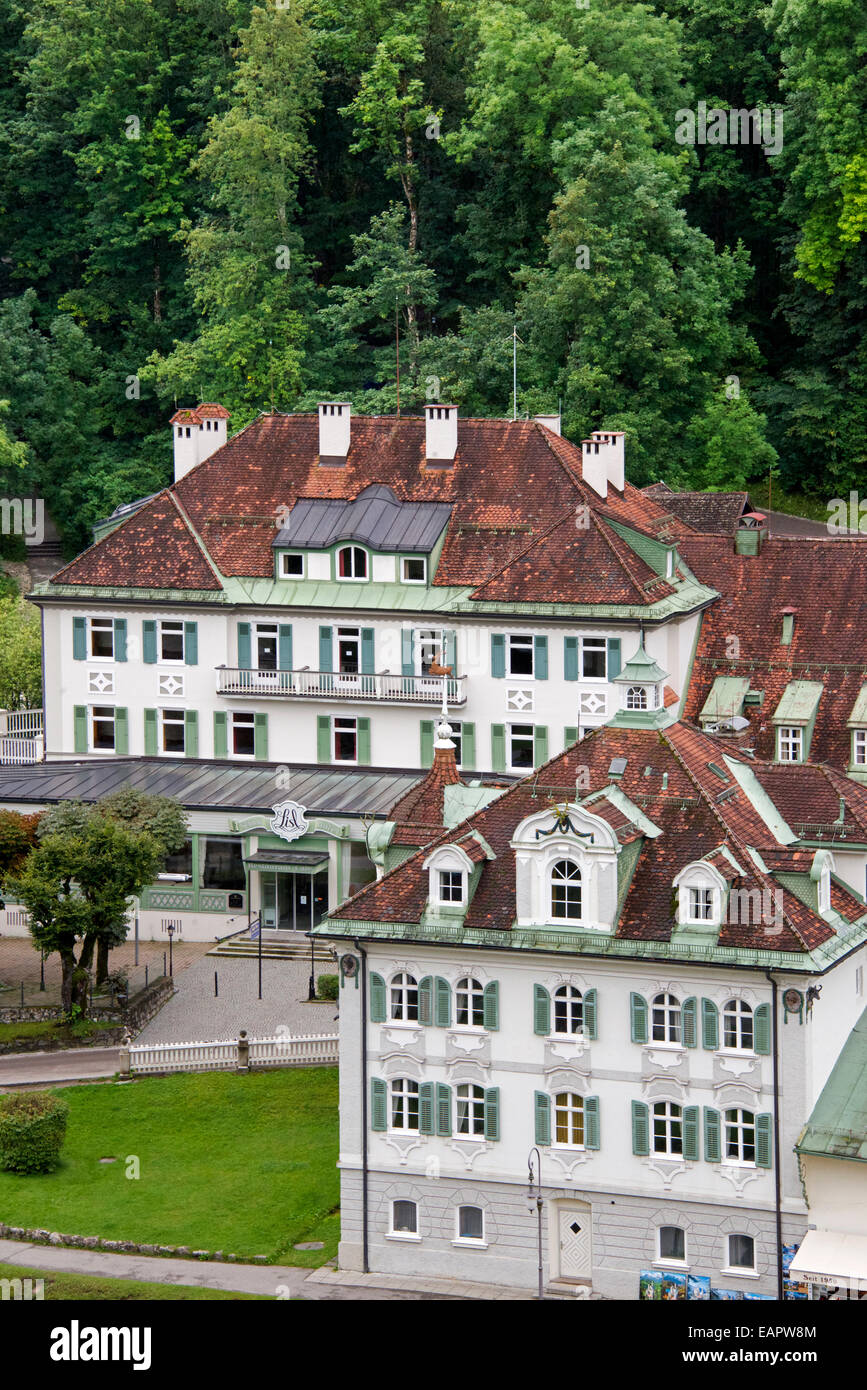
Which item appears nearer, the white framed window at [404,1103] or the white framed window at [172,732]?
the white framed window at [404,1103]

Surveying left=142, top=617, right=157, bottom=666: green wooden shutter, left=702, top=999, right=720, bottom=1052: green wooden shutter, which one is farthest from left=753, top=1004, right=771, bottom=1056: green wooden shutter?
left=142, top=617, right=157, bottom=666: green wooden shutter

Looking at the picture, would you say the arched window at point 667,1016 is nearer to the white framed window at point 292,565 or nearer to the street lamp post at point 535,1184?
the street lamp post at point 535,1184

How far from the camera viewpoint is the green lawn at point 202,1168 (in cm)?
7362

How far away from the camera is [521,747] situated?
97.1 meters

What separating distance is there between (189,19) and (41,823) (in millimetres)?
59976

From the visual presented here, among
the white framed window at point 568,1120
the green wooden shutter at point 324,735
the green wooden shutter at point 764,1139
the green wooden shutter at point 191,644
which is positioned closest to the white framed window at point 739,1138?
the green wooden shutter at point 764,1139

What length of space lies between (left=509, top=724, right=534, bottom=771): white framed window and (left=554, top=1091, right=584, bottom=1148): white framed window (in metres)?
27.0

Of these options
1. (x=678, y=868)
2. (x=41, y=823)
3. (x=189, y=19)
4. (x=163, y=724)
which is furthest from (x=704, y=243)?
(x=678, y=868)

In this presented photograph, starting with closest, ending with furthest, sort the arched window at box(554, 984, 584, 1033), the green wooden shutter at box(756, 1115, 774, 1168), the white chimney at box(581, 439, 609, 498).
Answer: the green wooden shutter at box(756, 1115, 774, 1168) < the arched window at box(554, 984, 584, 1033) < the white chimney at box(581, 439, 609, 498)

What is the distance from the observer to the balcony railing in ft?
319

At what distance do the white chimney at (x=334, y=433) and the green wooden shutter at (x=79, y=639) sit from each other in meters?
9.50

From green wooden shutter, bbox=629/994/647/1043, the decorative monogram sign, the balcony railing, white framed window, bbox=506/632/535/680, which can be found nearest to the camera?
green wooden shutter, bbox=629/994/647/1043

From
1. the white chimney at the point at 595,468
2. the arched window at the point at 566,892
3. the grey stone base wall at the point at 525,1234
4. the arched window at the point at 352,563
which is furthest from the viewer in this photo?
the white chimney at the point at 595,468

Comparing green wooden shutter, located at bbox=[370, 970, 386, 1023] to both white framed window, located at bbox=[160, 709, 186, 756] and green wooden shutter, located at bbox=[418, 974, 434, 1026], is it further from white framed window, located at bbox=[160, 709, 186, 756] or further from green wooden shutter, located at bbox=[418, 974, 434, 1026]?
white framed window, located at bbox=[160, 709, 186, 756]
